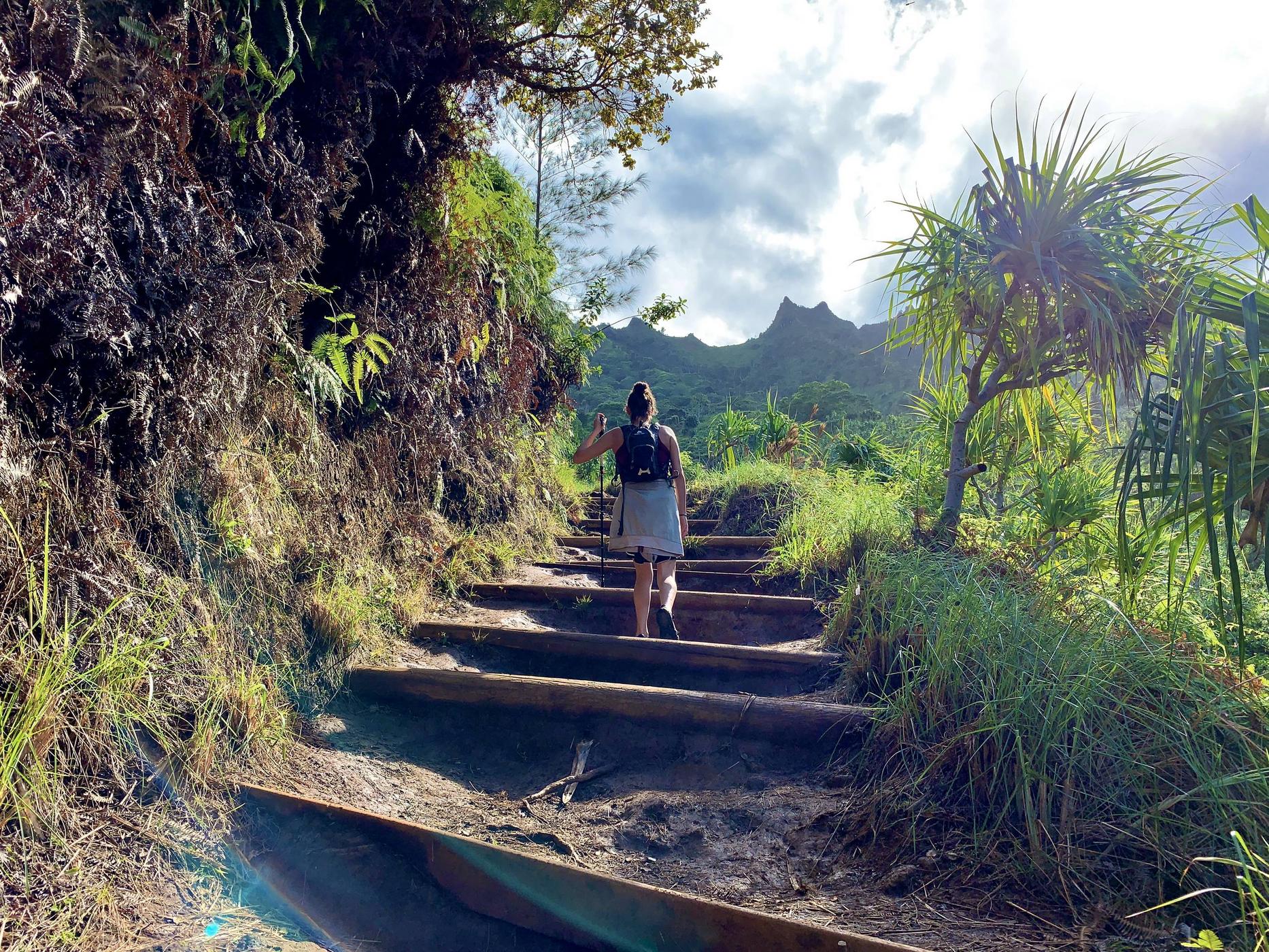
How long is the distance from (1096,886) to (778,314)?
29.5 meters

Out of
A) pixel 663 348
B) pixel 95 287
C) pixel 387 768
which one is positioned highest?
pixel 663 348

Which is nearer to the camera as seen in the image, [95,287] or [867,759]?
[95,287]

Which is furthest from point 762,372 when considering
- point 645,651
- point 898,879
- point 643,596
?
point 898,879

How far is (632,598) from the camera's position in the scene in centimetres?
448

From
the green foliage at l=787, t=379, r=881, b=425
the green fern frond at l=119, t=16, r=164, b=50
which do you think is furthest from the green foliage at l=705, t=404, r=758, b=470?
the green foliage at l=787, t=379, r=881, b=425

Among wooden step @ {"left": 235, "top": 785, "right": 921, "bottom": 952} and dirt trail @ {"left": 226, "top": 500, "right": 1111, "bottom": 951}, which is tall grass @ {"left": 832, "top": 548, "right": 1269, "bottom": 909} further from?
wooden step @ {"left": 235, "top": 785, "right": 921, "bottom": 952}

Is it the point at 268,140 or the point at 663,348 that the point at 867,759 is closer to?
the point at 268,140

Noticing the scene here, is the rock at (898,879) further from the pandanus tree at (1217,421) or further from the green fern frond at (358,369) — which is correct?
the green fern frond at (358,369)

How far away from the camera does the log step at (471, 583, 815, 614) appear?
4.02 meters

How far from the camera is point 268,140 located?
2.78 metres

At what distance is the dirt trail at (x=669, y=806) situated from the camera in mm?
1834

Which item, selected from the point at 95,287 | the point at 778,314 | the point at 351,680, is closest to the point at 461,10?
the point at 95,287

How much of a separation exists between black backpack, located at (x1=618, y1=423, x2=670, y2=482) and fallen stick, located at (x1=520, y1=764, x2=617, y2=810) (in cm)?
181

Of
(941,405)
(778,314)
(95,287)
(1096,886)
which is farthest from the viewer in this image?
(778,314)
